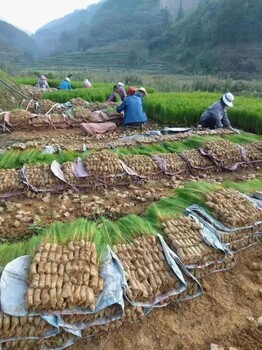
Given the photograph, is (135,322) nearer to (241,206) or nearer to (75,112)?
(241,206)

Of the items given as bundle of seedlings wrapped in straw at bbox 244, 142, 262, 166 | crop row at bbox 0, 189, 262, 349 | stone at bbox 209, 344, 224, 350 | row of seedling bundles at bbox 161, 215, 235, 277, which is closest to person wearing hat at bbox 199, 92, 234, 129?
bundle of seedlings wrapped in straw at bbox 244, 142, 262, 166

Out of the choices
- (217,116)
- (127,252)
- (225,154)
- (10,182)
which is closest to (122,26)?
(217,116)

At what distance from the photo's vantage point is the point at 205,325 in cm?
303

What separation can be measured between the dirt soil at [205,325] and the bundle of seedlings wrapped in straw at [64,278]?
406mm

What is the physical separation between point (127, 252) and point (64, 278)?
71cm

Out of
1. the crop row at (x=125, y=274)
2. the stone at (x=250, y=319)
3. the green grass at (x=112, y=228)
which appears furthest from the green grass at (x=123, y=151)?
the stone at (x=250, y=319)

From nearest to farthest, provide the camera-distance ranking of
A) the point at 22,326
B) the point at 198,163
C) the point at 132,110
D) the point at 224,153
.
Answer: the point at 22,326 < the point at 198,163 < the point at 224,153 < the point at 132,110

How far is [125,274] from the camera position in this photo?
3027 mm

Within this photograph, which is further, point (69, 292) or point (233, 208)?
point (233, 208)

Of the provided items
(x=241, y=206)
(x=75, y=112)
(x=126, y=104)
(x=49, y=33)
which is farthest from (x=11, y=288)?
(x=49, y=33)

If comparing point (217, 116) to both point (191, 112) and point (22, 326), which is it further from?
point (22, 326)

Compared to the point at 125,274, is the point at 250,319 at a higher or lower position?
lower

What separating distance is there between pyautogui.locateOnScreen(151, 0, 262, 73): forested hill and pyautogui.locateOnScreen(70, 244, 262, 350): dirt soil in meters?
41.3

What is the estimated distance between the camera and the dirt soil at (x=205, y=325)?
282 centimetres
